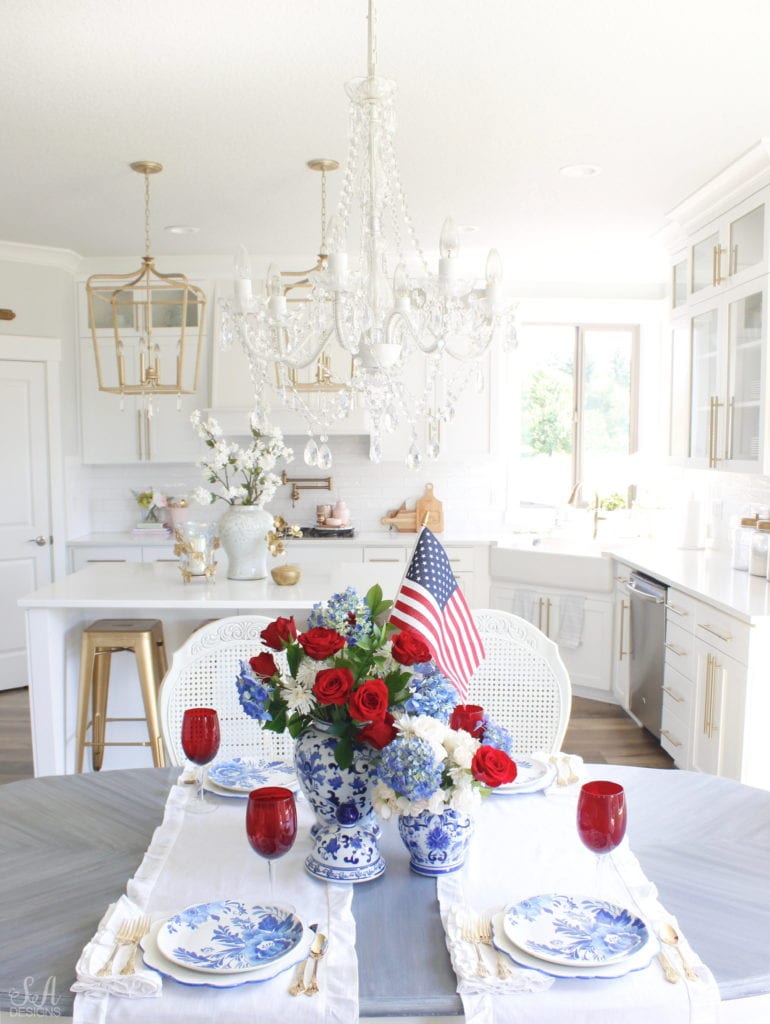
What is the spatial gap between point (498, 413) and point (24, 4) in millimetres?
3715

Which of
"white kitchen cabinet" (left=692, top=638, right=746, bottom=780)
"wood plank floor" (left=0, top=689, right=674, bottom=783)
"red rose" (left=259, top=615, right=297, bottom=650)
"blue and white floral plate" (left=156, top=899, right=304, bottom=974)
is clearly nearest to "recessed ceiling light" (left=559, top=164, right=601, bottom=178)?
"white kitchen cabinet" (left=692, top=638, right=746, bottom=780)

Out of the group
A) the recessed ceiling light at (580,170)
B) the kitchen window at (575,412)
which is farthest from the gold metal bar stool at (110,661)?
the kitchen window at (575,412)

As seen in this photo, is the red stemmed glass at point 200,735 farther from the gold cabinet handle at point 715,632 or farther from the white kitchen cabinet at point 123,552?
the white kitchen cabinet at point 123,552

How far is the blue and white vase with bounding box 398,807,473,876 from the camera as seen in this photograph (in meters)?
1.45

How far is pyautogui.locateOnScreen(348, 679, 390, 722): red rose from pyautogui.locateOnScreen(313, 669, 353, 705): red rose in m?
0.02

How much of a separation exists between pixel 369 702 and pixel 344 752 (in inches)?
5.0

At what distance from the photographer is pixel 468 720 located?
1.39 meters

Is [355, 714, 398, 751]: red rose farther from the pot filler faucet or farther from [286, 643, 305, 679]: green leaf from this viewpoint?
→ the pot filler faucet

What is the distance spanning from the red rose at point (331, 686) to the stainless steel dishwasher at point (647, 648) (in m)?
2.91

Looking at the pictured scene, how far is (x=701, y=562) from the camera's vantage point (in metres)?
4.28

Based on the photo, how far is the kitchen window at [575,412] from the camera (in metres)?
5.92

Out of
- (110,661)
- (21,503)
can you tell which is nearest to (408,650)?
(110,661)

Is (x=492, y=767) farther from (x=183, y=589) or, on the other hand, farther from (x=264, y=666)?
(x=183, y=589)

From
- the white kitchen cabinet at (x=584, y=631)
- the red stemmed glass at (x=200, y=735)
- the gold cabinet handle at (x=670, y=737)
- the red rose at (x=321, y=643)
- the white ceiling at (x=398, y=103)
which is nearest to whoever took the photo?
the red rose at (x=321, y=643)
